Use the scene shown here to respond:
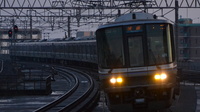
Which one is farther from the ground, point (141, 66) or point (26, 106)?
point (141, 66)

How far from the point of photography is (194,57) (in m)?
66.9

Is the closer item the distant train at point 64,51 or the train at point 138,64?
the train at point 138,64

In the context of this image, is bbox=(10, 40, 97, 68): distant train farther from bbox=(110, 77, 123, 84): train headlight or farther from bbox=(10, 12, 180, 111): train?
bbox=(110, 77, 123, 84): train headlight

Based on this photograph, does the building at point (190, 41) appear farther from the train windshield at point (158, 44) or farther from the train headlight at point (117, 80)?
the train headlight at point (117, 80)

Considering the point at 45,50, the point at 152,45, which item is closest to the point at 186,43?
the point at 45,50

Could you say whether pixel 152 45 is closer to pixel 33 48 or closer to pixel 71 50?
pixel 71 50

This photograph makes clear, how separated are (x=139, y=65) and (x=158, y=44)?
840mm

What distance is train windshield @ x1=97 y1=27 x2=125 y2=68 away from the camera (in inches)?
495

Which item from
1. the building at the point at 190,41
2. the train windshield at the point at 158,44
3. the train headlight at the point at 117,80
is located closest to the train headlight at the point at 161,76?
the train windshield at the point at 158,44

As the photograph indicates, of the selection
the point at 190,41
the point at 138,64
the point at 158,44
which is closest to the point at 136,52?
the point at 138,64

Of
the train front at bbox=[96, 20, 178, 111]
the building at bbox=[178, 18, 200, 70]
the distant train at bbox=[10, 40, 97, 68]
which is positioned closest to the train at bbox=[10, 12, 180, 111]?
the train front at bbox=[96, 20, 178, 111]

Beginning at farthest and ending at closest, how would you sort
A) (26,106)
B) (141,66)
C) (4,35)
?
(4,35)
(26,106)
(141,66)

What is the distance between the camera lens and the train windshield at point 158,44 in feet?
41.0

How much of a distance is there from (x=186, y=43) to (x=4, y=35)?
6441cm
